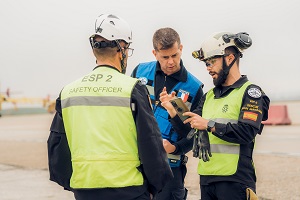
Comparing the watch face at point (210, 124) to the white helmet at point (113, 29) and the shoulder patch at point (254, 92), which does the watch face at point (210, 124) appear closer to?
the shoulder patch at point (254, 92)

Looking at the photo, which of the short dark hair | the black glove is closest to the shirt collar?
the black glove

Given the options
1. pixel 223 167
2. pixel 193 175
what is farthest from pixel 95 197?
pixel 193 175

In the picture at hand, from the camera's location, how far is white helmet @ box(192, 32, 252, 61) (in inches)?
158

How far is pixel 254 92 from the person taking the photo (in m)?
3.85

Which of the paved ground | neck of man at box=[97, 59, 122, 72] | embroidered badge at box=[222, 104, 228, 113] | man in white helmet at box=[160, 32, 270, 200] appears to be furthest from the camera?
the paved ground

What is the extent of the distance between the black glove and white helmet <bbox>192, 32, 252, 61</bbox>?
61 cm

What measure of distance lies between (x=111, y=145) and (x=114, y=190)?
0.28 metres

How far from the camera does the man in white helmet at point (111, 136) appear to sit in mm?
3109

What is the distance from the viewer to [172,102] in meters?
4.08

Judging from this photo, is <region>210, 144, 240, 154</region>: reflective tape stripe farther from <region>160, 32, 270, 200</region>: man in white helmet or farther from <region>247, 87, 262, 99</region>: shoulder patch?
<region>247, 87, 262, 99</region>: shoulder patch

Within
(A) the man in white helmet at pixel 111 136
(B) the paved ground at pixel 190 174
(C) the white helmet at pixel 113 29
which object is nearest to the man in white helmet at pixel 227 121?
(A) the man in white helmet at pixel 111 136

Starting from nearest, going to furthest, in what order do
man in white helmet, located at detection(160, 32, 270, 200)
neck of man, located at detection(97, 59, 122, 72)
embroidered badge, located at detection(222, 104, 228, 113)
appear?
neck of man, located at detection(97, 59, 122, 72) < man in white helmet, located at detection(160, 32, 270, 200) < embroidered badge, located at detection(222, 104, 228, 113)

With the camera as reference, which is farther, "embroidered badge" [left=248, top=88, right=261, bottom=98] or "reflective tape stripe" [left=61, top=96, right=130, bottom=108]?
"embroidered badge" [left=248, top=88, right=261, bottom=98]

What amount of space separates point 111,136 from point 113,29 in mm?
735
